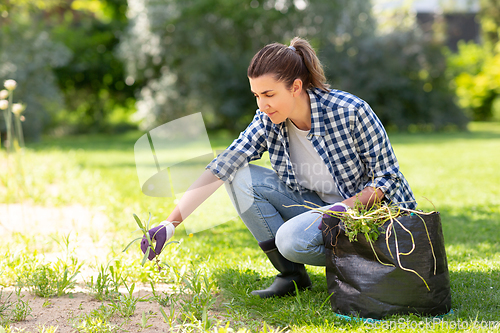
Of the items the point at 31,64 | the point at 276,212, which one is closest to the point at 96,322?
the point at 276,212

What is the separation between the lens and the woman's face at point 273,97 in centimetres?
219

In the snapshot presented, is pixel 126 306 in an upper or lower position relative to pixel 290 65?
lower

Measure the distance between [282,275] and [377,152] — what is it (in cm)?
81

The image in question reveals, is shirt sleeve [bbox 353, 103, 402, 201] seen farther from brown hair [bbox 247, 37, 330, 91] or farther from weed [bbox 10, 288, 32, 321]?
weed [bbox 10, 288, 32, 321]

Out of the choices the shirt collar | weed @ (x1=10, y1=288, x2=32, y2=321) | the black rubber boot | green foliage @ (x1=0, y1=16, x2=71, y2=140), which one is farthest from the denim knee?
green foliage @ (x1=0, y1=16, x2=71, y2=140)

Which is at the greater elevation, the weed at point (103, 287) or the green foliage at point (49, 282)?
the green foliage at point (49, 282)

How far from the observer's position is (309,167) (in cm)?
246

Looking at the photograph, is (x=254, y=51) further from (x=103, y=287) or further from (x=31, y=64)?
(x=103, y=287)

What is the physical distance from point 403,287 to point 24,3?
1133cm

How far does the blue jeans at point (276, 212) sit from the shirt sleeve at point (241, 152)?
0.06 metres

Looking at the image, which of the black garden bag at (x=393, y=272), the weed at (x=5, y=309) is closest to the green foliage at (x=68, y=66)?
the weed at (x=5, y=309)

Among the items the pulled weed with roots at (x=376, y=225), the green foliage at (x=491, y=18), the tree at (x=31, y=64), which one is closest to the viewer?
the pulled weed with roots at (x=376, y=225)

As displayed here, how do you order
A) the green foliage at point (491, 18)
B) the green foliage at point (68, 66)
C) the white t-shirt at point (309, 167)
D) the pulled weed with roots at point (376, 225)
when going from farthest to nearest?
1. the green foliage at point (491, 18)
2. the green foliage at point (68, 66)
3. the white t-shirt at point (309, 167)
4. the pulled weed with roots at point (376, 225)

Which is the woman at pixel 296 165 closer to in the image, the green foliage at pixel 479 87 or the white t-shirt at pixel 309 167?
the white t-shirt at pixel 309 167
